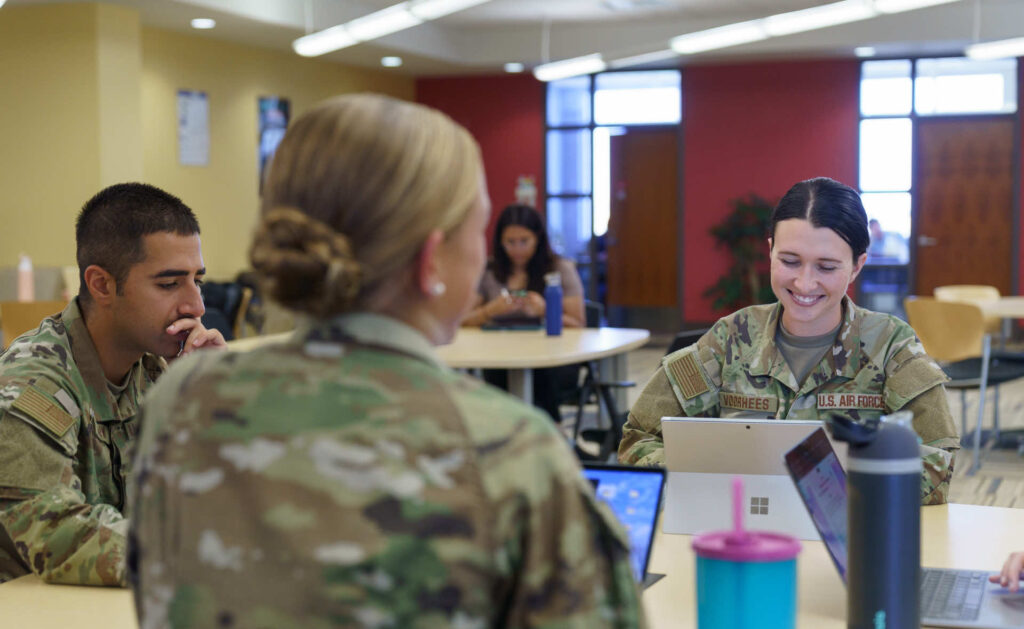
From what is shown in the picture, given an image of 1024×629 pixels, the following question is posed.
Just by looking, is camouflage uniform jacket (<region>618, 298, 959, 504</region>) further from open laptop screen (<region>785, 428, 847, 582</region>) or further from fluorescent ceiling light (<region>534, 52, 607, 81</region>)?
fluorescent ceiling light (<region>534, 52, 607, 81</region>)

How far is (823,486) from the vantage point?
1.44 m

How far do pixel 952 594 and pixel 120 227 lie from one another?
151cm

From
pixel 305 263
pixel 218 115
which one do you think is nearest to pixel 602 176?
pixel 218 115

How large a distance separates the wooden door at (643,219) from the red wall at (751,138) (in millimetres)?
200

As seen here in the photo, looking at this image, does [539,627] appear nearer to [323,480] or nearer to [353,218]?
[323,480]

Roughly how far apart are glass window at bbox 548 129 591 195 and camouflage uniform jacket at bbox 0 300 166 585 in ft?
37.1

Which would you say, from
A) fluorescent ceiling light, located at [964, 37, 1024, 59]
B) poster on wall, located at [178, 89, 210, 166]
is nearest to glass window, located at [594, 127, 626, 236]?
fluorescent ceiling light, located at [964, 37, 1024, 59]

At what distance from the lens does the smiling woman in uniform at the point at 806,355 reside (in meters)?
2.30

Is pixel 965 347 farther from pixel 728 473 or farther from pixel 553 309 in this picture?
pixel 728 473

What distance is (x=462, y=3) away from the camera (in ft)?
26.6

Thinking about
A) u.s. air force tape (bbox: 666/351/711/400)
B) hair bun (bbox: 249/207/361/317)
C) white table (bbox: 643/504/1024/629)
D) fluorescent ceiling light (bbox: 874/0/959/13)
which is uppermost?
fluorescent ceiling light (bbox: 874/0/959/13)

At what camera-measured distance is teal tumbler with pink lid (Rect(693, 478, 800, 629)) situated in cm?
109

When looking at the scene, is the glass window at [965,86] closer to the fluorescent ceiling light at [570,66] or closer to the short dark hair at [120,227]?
the fluorescent ceiling light at [570,66]

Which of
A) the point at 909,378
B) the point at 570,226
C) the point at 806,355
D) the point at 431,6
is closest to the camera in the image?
the point at 909,378
